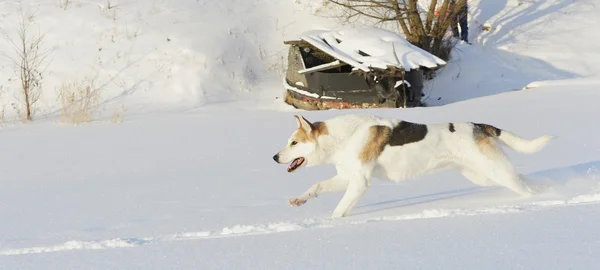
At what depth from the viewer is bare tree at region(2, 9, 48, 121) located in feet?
55.7

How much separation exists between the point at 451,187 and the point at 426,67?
838cm

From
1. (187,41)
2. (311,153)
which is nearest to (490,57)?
(187,41)

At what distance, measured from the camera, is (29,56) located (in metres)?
18.6

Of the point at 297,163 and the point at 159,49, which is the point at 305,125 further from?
the point at 159,49

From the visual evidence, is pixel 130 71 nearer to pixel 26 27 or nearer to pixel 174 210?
pixel 26 27

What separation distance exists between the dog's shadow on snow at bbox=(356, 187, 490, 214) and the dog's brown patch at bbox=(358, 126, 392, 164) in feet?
1.34

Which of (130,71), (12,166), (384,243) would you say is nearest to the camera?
(384,243)

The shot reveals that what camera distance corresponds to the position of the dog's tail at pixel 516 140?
6.39 meters

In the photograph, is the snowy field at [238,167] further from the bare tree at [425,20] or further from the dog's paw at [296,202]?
the bare tree at [425,20]

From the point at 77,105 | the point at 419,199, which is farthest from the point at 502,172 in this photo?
the point at 77,105

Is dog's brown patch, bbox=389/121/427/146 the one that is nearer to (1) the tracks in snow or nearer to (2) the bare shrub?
(1) the tracks in snow

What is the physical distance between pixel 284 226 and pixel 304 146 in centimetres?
92

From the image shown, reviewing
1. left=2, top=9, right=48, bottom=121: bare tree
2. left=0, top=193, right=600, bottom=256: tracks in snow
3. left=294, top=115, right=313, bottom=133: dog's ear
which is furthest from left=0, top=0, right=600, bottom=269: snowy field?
left=294, top=115, right=313, bottom=133: dog's ear

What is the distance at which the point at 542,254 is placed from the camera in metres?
3.94
